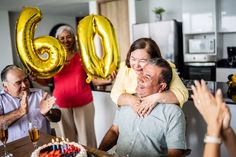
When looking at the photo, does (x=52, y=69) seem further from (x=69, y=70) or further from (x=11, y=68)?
(x=69, y=70)

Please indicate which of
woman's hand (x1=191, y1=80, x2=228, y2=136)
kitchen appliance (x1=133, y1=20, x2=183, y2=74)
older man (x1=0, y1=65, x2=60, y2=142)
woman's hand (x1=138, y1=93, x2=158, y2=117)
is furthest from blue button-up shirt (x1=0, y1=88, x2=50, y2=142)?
kitchen appliance (x1=133, y1=20, x2=183, y2=74)

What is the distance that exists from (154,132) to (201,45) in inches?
138

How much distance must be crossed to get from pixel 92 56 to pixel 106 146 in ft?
2.36

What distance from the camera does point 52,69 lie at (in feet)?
4.14

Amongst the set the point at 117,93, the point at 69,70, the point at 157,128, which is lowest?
the point at 157,128

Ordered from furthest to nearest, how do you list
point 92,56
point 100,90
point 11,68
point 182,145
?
point 100,90, point 11,68, point 182,145, point 92,56

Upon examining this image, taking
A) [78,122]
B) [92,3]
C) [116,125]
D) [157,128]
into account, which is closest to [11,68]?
[78,122]

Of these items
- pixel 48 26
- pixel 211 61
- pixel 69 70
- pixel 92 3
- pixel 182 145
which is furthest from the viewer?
pixel 48 26

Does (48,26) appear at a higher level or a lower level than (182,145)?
higher

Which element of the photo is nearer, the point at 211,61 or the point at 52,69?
the point at 52,69

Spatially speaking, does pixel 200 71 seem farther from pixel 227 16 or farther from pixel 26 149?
pixel 26 149

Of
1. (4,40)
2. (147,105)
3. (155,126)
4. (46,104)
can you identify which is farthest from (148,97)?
(4,40)

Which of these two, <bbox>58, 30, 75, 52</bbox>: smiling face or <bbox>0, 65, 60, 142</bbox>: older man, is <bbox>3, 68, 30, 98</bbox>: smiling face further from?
<bbox>58, 30, 75, 52</bbox>: smiling face

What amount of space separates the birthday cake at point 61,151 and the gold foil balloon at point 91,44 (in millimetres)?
395
